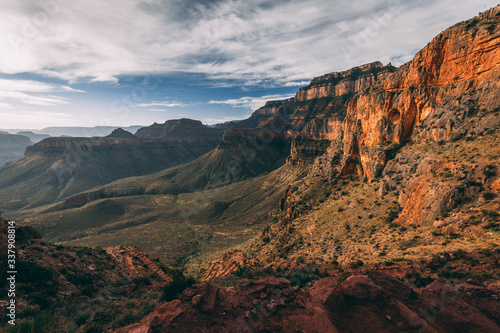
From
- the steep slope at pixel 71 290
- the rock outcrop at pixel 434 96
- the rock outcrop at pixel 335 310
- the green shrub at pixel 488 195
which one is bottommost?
the steep slope at pixel 71 290

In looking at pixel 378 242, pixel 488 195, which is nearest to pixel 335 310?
pixel 378 242

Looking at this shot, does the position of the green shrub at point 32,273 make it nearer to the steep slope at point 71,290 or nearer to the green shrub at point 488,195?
the steep slope at point 71,290

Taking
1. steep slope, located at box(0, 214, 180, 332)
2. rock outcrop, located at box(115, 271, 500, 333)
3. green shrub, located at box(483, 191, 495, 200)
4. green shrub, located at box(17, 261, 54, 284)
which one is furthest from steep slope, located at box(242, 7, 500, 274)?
green shrub, located at box(17, 261, 54, 284)

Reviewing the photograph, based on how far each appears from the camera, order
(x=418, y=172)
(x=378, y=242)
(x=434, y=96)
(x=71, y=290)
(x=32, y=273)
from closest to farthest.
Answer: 1. (x=32, y=273)
2. (x=71, y=290)
3. (x=378, y=242)
4. (x=418, y=172)
5. (x=434, y=96)

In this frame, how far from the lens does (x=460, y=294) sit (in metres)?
12.0

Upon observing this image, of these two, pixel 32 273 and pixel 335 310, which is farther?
pixel 32 273

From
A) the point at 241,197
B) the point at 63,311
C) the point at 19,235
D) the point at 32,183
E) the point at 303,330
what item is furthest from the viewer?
the point at 32,183

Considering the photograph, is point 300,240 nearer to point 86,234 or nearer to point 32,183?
point 86,234

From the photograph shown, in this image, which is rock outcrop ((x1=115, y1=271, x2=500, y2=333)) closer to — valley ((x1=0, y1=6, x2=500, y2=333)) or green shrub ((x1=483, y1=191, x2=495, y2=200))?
valley ((x1=0, y1=6, x2=500, y2=333))

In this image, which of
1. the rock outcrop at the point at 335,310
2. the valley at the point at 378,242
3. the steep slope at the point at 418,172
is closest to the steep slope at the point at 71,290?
the valley at the point at 378,242

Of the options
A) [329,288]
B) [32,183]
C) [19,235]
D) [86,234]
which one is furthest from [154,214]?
[32,183]

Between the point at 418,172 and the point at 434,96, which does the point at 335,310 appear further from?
the point at 434,96

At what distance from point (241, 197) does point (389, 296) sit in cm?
10838

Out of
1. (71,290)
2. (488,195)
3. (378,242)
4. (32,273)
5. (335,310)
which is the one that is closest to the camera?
(335,310)
